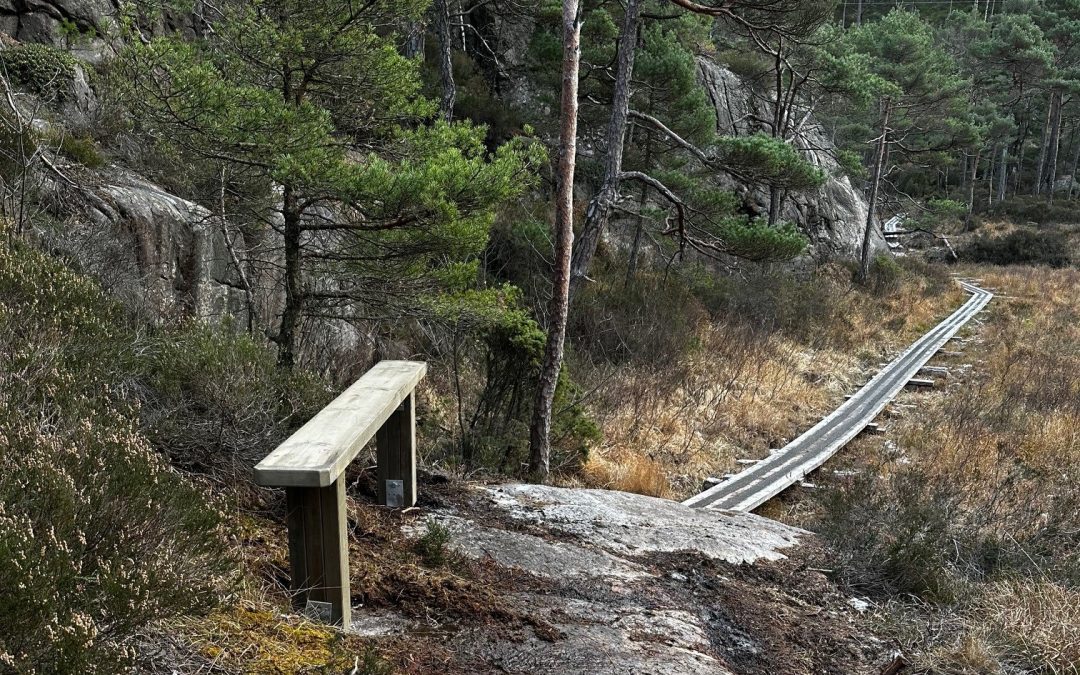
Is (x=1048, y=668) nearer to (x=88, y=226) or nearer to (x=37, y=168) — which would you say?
(x=88, y=226)

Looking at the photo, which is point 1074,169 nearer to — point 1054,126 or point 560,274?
point 1054,126

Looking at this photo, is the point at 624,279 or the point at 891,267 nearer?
the point at 624,279

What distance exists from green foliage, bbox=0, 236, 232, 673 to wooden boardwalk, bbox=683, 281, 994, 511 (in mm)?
5342

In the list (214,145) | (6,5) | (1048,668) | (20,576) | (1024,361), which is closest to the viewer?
(20,576)

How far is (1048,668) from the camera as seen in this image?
3879mm

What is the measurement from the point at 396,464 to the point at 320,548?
1639mm

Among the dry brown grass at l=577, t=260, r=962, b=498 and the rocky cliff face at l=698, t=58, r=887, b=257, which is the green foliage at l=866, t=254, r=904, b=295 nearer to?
the rocky cliff face at l=698, t=58, r=887, b=257

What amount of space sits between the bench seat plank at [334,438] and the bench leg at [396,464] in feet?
1.33

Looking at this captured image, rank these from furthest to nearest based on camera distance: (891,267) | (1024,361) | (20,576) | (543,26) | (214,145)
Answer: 1. (891,267)
2. (543,26)
3. (1024,361)
4. (214,145)
5. (20,576)

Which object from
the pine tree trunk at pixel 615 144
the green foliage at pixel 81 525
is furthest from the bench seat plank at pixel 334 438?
the pine tree trunk at pixel 615 144

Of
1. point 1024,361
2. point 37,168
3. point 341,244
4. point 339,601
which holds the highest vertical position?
point 37,168

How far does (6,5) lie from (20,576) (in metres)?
10.8

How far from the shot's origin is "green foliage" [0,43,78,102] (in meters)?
8.13

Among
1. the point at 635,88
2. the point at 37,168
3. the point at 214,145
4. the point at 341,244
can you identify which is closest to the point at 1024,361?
the point at 635,88
